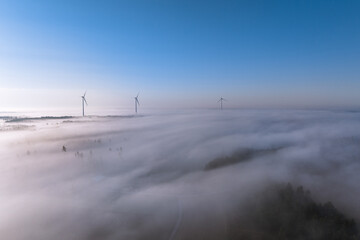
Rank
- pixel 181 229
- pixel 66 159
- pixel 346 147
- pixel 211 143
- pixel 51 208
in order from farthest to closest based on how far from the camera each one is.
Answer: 1. pixel 346 147
2. pixel 211 143
3. pixel 66 159
4. pixel 51 208
5. pixel 181 229

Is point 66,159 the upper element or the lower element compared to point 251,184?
upper

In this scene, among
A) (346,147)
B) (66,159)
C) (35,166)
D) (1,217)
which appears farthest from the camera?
(346,147)

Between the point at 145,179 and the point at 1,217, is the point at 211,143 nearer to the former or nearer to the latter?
the point at 145,179

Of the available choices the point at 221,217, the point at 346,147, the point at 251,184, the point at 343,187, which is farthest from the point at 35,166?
the point at 346,147

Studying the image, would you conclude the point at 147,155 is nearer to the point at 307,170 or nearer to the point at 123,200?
the point at 123,200

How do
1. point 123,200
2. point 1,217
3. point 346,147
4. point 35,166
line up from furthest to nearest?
point 346,147, point 35,166, point 123,200, point 1,217

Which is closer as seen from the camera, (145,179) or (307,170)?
(145,179)

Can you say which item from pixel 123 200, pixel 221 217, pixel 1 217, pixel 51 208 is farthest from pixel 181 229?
A: pixel 1 217

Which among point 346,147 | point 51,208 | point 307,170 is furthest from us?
point 346,147

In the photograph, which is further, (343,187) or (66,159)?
(66,159)

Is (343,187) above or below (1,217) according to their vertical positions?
below
